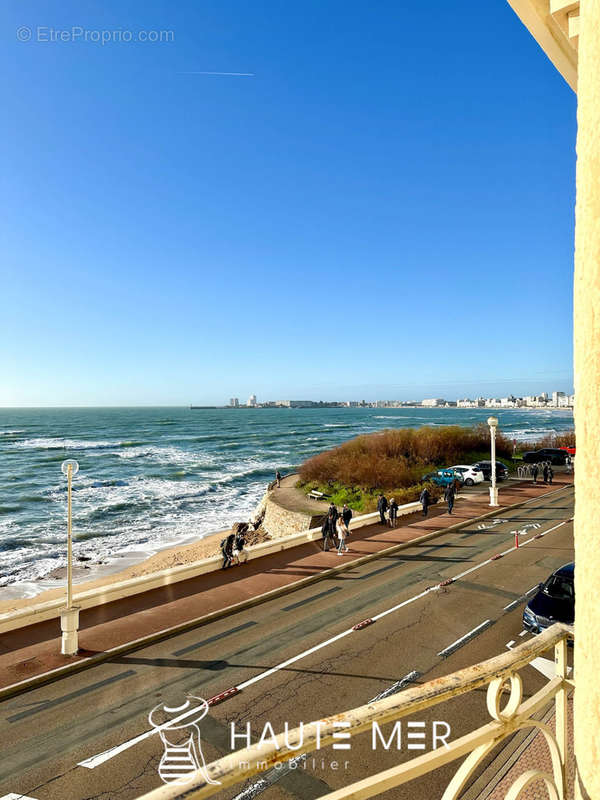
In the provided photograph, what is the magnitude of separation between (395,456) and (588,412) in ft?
133

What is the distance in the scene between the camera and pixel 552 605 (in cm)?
1080

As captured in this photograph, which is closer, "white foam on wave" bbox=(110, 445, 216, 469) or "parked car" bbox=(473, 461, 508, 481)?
"parked car" bbox=(473, 461, 508, 481)

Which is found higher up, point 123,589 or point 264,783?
point 264,783

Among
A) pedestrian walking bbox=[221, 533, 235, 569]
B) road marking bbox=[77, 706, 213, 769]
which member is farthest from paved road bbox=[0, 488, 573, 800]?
pedestrian walking bbox=[221, 533, 235, 569]

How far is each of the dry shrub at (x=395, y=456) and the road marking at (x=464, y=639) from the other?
75.1ft

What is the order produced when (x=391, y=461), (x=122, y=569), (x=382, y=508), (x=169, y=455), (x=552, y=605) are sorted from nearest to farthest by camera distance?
(x=552, y=605)
(x=382, y=508)
(x=122, y=569)
(x=391, y=461)
(x=169, y=455)

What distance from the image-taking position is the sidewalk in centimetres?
1111

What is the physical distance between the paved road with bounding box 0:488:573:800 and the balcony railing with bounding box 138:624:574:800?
5.70m

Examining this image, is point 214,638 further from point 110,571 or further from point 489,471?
point 489,471

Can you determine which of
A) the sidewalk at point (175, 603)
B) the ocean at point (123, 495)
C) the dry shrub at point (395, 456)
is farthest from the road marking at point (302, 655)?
the dry shrub at point (395, 456)

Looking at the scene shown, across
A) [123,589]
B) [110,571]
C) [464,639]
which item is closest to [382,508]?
[464,639]

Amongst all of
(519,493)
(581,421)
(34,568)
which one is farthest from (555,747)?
(519,493)

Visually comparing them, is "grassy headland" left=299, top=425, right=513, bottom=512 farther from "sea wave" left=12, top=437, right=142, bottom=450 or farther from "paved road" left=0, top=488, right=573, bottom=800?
"sea wave" left=12, top=437, right=142, bottom=450

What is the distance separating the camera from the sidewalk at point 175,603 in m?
11.1
